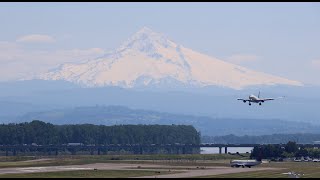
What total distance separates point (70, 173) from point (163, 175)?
388 inches

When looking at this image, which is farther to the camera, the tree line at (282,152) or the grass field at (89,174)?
the tree line at (282,152)

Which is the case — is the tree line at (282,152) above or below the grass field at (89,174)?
above

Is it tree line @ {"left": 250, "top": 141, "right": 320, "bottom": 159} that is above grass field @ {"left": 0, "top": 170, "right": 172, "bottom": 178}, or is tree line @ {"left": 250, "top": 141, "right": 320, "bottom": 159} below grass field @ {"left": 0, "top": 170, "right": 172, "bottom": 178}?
above

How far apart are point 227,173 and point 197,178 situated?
40.1 ft

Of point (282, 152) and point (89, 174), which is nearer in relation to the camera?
point (89, 174)

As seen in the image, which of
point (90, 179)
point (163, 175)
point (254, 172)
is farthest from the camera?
point (254, 172)

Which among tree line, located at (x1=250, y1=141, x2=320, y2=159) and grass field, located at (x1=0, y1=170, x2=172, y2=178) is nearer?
grass field, located at (x1=0, y1=170, x2=172, y2=178)

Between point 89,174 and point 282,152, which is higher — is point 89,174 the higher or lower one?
the lower one

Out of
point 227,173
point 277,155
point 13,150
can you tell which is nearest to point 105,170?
point 227,173

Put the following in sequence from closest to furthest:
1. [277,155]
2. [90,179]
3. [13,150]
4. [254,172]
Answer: [90,179], [254,172], [277,155], [13,150]

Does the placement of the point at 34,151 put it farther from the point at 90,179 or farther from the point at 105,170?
the point at 90,179

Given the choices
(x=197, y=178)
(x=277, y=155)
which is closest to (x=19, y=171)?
(x=197, y=178)

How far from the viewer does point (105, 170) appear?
112m

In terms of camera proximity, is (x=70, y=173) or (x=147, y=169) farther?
(x=147, y=169)
